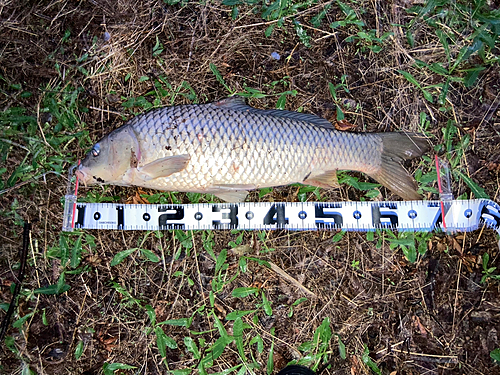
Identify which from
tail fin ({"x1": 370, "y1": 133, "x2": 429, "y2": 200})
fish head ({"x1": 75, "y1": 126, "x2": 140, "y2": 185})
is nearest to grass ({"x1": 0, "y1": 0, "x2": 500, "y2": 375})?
tail fin ({"x1": 370, "y1": 133, "x2": 429, "y2": 200})

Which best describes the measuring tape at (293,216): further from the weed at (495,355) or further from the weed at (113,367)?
the weed at (113,367)

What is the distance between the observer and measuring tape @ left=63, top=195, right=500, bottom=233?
300 cm

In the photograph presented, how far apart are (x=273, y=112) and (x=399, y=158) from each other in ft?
3.66

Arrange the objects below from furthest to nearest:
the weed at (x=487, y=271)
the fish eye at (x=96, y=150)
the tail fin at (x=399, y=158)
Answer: the weed at (x=487, y=271), the tail fin at (x=399, y=158), the fish eye at (x=96, y=150)

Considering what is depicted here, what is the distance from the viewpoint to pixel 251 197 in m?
3.13

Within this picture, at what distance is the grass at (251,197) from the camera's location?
2.98m

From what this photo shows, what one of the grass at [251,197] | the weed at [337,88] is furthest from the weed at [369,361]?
the weed at [337,88]

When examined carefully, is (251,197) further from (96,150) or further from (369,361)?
(369,361)

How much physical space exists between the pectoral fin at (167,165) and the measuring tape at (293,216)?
46 cm

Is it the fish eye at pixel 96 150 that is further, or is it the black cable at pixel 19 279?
the black cable at pixel 19 279

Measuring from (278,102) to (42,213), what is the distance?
2309 millimetres

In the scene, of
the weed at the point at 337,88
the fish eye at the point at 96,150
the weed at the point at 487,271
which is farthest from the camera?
the weed at the point at 337,88

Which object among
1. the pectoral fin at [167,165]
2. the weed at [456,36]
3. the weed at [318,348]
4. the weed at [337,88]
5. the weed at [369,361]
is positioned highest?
the weed at [456,36]

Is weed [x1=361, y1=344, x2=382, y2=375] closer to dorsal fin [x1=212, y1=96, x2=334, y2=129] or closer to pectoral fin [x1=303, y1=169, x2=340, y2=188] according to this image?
pectoral fin [x1=303, y1=169, x2=340, y2=188]
